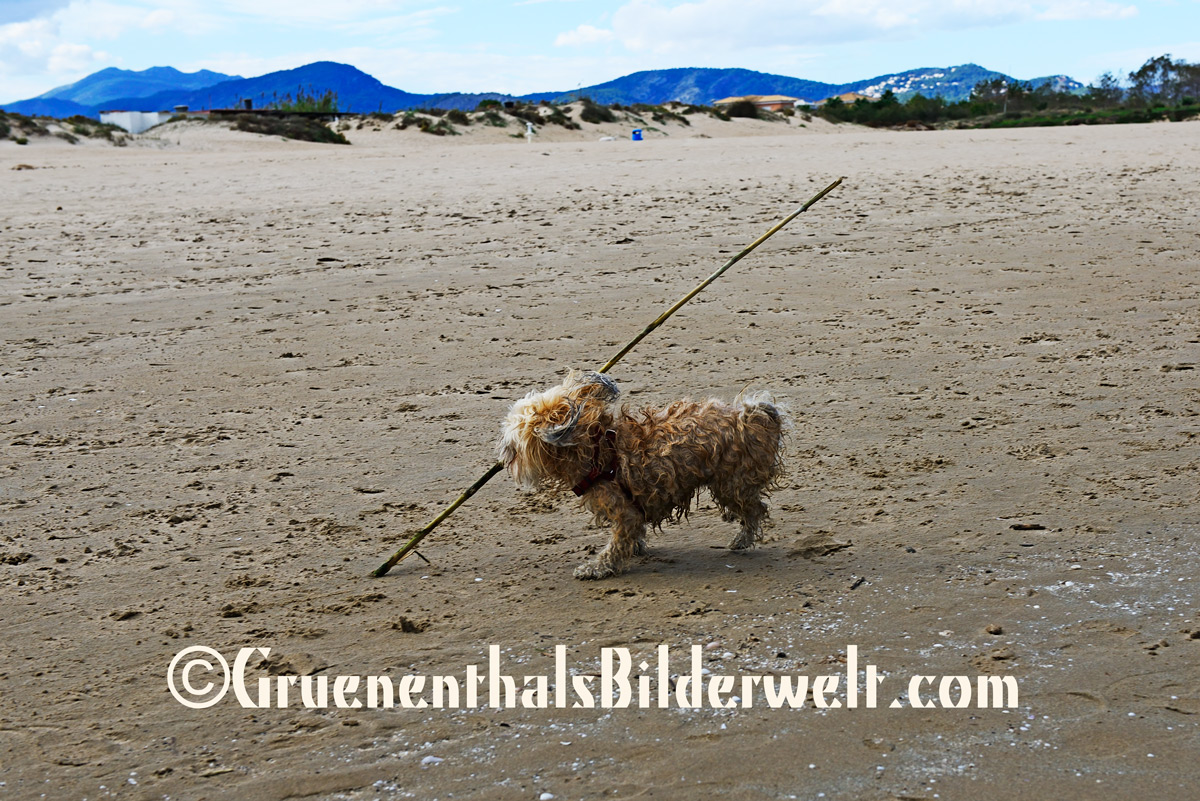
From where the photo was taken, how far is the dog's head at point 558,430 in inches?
155

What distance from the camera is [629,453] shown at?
4066mm

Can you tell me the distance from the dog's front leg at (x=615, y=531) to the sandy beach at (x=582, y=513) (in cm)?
9

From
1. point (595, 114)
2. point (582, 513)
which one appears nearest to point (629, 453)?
point (582, 513)

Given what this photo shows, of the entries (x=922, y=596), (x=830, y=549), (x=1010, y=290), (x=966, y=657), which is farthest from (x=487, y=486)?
(x=1010, y=290)

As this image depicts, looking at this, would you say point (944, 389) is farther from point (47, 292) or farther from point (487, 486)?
point (47, 292)

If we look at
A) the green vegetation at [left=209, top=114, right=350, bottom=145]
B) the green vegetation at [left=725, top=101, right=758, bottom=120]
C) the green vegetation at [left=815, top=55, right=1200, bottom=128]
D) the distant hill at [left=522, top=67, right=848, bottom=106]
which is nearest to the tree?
the green vegetation at [left=815, top=55, right=1200, bottom=128]

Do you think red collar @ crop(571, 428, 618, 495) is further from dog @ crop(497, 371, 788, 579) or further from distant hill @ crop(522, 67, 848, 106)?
distant hill @ crop(522, 67, 848, 106)

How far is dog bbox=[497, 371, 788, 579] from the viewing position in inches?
157

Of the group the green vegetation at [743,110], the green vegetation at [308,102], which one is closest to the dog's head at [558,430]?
the green vegetation at [743,110]

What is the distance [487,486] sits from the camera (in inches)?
206

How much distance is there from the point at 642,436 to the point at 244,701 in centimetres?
170

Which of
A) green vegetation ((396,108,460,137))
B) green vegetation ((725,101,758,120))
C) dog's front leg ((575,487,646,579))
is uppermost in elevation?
green vegetation ((725,101,758,120))

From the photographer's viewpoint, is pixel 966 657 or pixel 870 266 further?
pixel 870 266

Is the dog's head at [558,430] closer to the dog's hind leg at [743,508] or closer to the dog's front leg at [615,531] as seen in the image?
the dog's front leg at [615,531]
